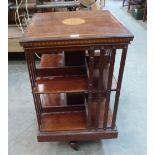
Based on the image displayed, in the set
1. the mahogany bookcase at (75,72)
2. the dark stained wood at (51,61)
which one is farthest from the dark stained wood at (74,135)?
the dark stained wood at (51,61)

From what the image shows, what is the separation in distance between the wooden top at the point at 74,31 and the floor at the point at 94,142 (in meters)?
0.81

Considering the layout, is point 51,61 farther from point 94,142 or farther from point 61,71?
point 94,142

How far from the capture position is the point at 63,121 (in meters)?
1.39

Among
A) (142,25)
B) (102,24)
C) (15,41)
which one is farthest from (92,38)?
(142,25)

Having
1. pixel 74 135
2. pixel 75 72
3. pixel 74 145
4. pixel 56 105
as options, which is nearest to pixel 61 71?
pixel 75 72

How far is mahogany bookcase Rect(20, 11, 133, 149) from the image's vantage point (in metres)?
1.03

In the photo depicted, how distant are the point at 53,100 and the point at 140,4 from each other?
4.09 metres

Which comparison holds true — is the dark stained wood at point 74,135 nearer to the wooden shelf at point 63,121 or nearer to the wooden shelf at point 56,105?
the wooden shelf at point 63,121

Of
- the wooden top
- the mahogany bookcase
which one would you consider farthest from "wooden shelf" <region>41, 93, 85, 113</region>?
the wooden top

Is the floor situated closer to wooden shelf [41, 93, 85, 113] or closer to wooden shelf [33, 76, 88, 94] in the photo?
wooden shelf [41, 93, 85, 113]

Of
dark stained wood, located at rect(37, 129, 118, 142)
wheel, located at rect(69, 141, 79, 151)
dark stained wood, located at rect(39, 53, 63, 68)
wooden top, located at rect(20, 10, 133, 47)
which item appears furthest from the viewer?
dark stained wood, located at rect(39, 53, 63, 68)

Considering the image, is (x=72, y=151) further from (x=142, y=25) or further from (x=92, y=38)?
(x=142, y=25)

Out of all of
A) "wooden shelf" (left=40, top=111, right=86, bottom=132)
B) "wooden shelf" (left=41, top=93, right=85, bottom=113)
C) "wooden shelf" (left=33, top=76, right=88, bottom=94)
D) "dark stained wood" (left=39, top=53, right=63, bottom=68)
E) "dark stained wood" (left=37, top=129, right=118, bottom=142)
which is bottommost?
"dark stained wood" (left=37, top=129, right=118, bottom=142)
